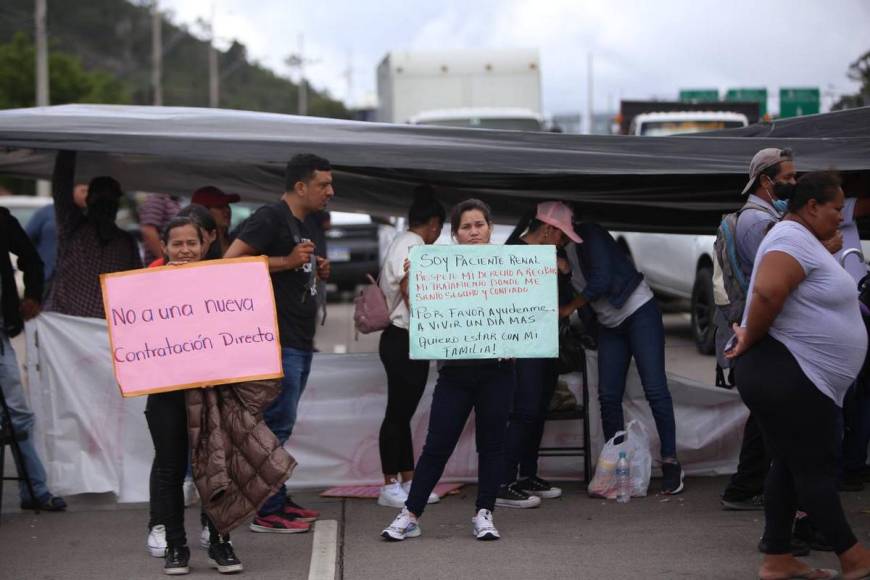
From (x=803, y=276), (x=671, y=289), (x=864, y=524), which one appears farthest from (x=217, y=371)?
(x=671, y=289)

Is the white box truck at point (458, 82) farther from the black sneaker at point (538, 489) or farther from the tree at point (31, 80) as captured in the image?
the tree at point (31, 80)

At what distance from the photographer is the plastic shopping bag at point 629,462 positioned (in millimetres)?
6891

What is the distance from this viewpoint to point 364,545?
236 inches

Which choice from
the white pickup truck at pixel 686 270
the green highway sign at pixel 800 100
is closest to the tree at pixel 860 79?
the green highway sign at pixel 800 100

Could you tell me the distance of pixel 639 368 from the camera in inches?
274

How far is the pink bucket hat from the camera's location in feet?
22.1

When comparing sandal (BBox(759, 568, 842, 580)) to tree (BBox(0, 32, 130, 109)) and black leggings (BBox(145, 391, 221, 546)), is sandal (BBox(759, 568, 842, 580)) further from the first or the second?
tree (BBox(0, 32, 130, 109))

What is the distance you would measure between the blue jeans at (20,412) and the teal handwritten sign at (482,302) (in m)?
2.39

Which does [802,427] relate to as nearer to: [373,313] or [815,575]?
[815,575]

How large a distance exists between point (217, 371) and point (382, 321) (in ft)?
4.34

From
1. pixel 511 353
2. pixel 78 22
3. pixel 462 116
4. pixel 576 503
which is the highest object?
pixel 78 22

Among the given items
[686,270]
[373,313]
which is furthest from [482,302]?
[686,270]

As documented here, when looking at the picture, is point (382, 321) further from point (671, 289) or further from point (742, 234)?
point (671, 289)

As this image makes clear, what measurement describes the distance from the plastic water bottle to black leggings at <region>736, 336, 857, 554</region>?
1.88 m
